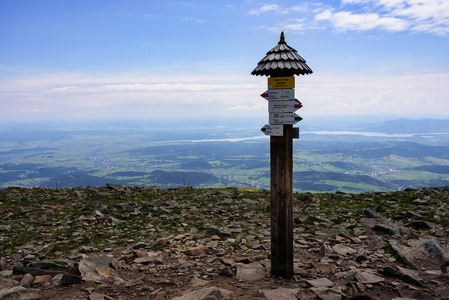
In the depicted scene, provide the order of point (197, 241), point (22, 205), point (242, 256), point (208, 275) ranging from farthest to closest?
point (22, 205)
point (197, 241)
point (242, 256)
point (208, 275)

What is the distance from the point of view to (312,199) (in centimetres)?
1744

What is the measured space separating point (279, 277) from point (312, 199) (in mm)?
11200

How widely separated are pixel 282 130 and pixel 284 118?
1.00ft

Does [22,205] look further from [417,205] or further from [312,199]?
[417,205]

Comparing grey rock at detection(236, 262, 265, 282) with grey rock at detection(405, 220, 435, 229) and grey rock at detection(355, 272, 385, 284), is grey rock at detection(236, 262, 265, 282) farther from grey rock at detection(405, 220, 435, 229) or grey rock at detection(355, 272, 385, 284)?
grey rock at detection(405, 220, 435, 229)

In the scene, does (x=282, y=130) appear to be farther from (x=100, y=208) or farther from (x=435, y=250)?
(x=100, y=208)

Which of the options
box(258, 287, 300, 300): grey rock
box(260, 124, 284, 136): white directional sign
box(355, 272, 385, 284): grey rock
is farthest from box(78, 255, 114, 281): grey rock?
box(355, 272, 385, 284): grey rock

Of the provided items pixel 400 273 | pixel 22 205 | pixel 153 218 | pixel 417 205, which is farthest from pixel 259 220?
pixel 22 205

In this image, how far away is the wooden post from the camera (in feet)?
22.2

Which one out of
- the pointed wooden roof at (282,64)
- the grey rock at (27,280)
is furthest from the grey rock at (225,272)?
the pointed wooden roof at (282,64)

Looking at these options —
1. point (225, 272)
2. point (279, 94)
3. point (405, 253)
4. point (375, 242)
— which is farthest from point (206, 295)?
point (375, 242)

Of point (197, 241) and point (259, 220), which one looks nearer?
point (197, 241)

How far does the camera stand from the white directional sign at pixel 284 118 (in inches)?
262

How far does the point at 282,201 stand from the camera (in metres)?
6.88
